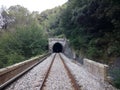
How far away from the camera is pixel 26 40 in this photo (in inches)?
1924

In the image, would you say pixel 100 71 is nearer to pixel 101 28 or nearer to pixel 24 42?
pixel 101 28

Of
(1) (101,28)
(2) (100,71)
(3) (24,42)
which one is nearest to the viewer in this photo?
(2) (100,71)

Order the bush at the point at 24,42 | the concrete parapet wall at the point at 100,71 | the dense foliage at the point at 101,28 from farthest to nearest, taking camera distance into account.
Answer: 1. the bush at the point at 24,42
2. the dense foliage at the point at 101,28
3. the concrete parapet wall at the point at 100,71

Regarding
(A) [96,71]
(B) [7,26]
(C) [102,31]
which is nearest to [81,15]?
(C) [102,31]

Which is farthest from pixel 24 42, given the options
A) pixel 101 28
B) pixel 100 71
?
pixel 100 71

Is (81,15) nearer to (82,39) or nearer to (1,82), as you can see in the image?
(82,39)

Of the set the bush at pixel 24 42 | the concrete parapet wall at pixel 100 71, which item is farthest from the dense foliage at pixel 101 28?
the bush at pixel 24 42

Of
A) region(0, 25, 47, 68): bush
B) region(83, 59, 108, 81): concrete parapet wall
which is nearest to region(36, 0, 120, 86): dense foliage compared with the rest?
region(83, 59, 108, 81): concrete parapet wall

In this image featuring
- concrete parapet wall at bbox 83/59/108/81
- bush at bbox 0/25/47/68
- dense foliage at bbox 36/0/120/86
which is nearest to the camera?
concrete parapet wall at bbox 83/59/108/81

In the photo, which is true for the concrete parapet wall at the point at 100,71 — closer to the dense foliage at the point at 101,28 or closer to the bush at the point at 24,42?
the dense foliage at the point at 101,28

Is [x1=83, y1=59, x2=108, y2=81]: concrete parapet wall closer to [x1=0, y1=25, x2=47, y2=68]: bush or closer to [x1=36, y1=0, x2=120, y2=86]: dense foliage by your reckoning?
[x1=36, y1=0, x2=120, y2=86]: dense foliage

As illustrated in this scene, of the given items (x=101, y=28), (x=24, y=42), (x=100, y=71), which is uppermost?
(x=24, y=42)

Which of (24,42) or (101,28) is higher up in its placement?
(24,42)

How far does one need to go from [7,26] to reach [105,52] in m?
51.2
